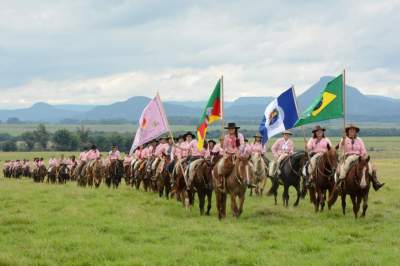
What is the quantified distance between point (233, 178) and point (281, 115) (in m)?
4.02

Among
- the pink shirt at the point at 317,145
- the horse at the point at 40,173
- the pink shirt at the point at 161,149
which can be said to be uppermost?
the pink shirt at the point at 317,145

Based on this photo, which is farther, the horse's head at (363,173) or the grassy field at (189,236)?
the horse's head at (363,173)

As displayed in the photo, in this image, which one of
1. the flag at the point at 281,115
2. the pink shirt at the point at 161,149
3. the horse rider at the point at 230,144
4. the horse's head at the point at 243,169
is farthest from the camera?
the pink shirt at the point at 161,149

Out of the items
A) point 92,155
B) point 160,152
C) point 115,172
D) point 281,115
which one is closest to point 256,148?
point 160,152

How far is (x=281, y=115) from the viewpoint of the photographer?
19.5m

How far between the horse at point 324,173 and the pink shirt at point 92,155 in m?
19.4

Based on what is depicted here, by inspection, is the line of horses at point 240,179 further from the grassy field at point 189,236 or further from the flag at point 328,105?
the flag at point 328,105

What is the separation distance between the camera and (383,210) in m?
19.0

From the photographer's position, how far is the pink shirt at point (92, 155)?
119 ft

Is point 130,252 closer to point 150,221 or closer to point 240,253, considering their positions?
point 240,253

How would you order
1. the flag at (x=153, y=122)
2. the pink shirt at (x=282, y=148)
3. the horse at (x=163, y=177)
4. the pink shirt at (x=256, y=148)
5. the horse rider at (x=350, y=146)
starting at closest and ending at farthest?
the horse rider at (x=350, y=146) < the flag at (x=153, y=122) < the pink shirt at (x=282, y=148) < the horse at (x=163, y=177) < the pink shirt at (x=256, y=148)

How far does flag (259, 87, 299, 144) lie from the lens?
19.1 m

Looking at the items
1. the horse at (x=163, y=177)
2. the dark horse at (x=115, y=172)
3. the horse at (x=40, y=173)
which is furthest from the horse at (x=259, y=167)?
the horse at (x=40, y=173)

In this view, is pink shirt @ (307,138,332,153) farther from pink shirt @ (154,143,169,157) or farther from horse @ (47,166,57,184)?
horse @ (47,166,57,184)
